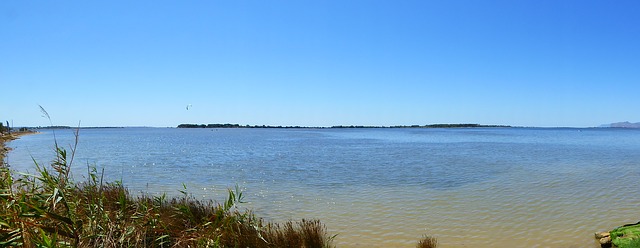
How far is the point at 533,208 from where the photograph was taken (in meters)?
12.3

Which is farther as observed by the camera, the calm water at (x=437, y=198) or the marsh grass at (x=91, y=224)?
the calm water at (x=437, y=198)

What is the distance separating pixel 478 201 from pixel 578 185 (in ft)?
20.3

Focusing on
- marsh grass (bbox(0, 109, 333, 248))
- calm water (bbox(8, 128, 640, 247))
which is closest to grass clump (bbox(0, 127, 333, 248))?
marsh grass (bbox(0, 109, 333, 248))

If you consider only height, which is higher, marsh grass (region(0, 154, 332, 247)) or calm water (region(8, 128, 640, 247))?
marsh grass (region(0, 154, 332, 247))

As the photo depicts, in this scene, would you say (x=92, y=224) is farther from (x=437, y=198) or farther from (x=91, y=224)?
(x=437, y=198)

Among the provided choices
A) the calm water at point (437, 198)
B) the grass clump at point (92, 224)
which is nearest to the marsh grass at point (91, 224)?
the grass clump at point (92, 224)

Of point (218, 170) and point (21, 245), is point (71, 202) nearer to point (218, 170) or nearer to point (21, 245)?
point (21, 245)

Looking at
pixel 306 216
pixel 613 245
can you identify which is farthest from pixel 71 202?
pixel 613 245

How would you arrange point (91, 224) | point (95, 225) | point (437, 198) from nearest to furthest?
point (91, 224)
point (95, 225)
point (437, 198)

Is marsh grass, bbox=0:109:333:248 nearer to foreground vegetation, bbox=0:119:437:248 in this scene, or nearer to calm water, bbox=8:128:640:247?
foreground vegetation, bbox=0:119:437:248

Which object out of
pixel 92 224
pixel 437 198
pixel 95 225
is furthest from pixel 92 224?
pixel 437 198

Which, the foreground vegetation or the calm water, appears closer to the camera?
the foreground vegetation

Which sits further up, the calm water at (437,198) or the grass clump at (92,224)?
the grass clump at (92,224)

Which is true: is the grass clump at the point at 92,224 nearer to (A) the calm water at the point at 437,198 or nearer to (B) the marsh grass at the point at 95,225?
(B) the marsh grass at the point at 95,225
